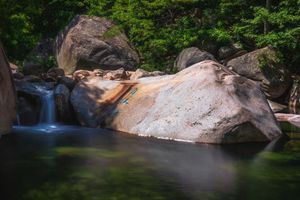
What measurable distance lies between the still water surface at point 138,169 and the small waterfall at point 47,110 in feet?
6.36

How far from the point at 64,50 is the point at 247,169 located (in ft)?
44.6

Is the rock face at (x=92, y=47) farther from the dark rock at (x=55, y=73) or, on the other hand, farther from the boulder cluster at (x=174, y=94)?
the dark rock at (x=55, y=73)

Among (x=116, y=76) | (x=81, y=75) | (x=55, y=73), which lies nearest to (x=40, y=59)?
(x=55, y=73)

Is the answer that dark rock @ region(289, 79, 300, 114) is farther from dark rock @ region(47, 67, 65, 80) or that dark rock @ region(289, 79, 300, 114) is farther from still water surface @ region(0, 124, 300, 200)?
dark rock @ region(47, 67, 65, 80)

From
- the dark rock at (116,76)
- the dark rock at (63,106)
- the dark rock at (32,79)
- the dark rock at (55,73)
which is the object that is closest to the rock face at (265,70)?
the dark rock at (116,76)

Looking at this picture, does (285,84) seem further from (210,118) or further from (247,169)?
(247,169)

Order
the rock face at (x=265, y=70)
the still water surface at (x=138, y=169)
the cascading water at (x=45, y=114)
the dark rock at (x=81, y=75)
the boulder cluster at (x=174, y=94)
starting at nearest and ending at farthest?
the still water surface at (x=138, y=169)
the boulder cluster at (x=174, y=94)
the cascading water at (x=45, y=114)
the dark rock at (x=81, y=75)
the rock face at (x=265, y=70)

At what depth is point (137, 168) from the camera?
858cm

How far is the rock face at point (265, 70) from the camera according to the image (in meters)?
19.2

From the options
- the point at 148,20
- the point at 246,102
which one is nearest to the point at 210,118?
the point at 246,102

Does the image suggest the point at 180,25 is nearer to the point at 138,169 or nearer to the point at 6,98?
the point at 6,98

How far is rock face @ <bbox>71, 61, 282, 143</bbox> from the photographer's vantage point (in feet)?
37.9

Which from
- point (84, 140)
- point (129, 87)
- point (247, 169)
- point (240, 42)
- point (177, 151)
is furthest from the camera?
point (240, 42)

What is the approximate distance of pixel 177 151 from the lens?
10.4 meters
